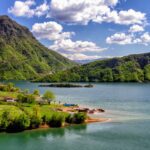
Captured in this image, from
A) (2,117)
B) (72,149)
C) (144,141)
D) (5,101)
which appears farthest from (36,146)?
(5,101)

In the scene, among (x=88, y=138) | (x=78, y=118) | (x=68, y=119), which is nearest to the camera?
(x=88, y=138)

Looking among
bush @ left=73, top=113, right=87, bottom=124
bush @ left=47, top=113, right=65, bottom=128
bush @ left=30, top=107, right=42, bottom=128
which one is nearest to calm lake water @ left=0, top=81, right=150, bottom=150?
bush @ left=30, top=107, right=42, bottom=128

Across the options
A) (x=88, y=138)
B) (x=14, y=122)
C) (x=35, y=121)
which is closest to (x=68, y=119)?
(x=35, y=121)

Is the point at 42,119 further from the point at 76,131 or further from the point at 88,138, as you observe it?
the point at 88,138

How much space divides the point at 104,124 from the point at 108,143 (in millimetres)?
27690

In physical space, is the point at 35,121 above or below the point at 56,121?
above

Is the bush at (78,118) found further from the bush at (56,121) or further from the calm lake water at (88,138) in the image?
the bush at (56,121)

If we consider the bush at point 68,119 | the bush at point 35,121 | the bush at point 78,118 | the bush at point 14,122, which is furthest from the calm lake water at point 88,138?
the bush at point 68,119

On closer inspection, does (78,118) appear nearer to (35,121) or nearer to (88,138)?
(35,121)

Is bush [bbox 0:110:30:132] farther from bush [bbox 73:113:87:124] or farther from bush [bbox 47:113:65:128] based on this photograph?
bush [bbox 73:113:87:124]

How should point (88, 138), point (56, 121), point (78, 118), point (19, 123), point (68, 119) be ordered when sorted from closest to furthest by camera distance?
1. point (88, 138)
2. point (19, 123)
3. point (56, 121)
4. point (68, 119)
5. point (78, 118)

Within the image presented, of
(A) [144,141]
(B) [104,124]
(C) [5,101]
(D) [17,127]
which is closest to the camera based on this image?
(A) [144,141]

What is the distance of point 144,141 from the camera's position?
97.9 meters

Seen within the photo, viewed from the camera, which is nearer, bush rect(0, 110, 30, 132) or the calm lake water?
the calm lake water
